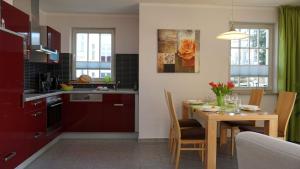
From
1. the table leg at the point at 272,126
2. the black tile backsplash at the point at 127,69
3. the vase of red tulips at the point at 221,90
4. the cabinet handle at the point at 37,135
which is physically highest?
the black tile backsplash at the point at 127,69

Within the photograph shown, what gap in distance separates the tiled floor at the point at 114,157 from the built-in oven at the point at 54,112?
1.13ft

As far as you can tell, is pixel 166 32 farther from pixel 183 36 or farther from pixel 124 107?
pixel 124 107

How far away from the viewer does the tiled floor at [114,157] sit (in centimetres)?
342

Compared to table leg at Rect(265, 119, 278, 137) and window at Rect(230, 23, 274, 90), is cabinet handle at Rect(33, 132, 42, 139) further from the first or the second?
window at Rect(230, 23, 274, 90)

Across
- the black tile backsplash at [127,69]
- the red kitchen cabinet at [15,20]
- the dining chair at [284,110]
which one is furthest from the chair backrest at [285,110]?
the red kitchen cabinet at [15,20]

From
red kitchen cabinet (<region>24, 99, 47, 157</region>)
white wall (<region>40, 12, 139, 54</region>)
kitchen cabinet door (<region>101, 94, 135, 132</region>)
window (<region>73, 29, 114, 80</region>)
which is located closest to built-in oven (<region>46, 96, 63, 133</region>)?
red kitchen cabinet (<region>24, 99, 47, 157</region>)

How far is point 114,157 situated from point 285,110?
2.39m

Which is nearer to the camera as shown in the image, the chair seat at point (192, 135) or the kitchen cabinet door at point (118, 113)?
the chair seat at point (192, 135)

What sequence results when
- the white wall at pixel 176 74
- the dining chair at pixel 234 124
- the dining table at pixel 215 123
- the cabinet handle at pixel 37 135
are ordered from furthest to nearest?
the white wall at pixel 176 74, the dining chair at pixel 234 124, the cabinet handle at pixel 37 135, the dining table at pixel 215 123

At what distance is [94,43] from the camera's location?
5535 millimetres

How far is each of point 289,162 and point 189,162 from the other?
2.71 metres

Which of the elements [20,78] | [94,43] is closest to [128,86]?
[94,43]

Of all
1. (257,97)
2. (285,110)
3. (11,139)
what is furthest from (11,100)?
(257,97)

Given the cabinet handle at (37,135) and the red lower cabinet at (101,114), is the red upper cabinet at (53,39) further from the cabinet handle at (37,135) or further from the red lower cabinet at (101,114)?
the cabinet handle at (37,135)
